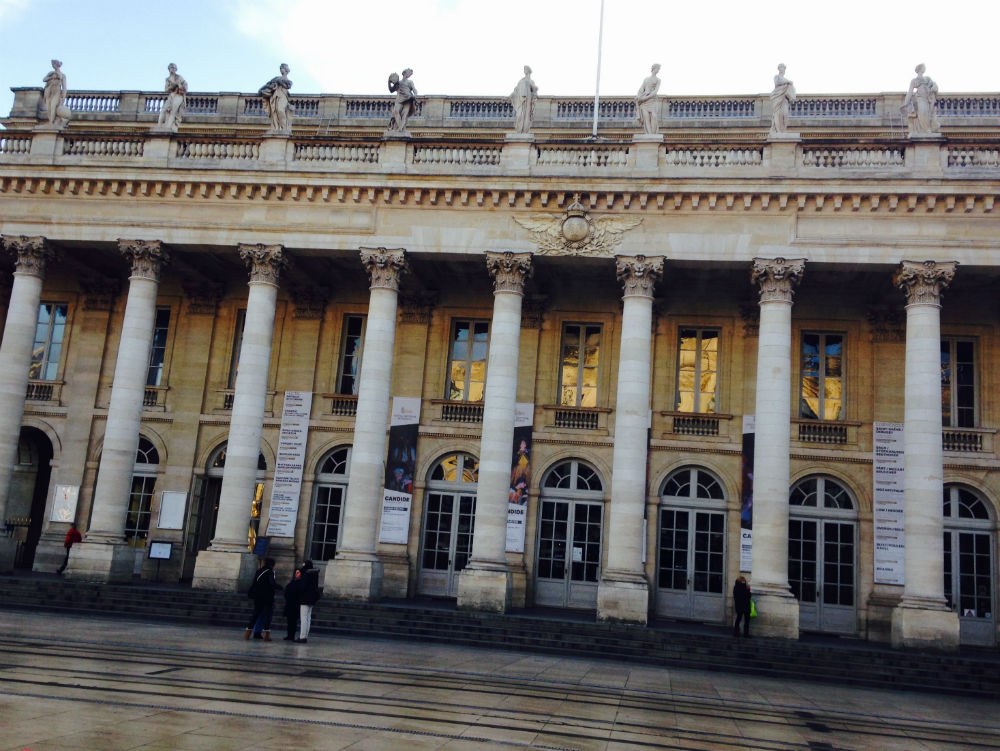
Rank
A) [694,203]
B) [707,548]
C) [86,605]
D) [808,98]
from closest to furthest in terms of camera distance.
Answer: [86,605]
[694,203]
[707,548]
[808,98]

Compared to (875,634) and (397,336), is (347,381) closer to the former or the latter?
(397,336)

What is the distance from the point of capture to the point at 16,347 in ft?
76.1

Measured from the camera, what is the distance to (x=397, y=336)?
83.1 ft

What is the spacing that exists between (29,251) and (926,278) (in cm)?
2202

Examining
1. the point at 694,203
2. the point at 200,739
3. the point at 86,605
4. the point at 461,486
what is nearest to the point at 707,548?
the point at 461,486

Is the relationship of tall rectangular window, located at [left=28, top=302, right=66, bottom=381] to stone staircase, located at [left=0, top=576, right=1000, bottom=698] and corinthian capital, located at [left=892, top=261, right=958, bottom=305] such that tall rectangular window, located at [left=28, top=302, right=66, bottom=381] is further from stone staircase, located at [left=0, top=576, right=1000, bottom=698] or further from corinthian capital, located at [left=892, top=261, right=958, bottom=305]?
corinthian capital, located at [left=892, top=261, right=958, bottom=305]

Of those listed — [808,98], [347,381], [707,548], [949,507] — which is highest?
[808,98]

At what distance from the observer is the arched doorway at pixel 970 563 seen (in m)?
21.8

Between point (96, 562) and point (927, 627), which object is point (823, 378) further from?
point (96, 562)

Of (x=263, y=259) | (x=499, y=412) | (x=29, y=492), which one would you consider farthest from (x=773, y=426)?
(x=29, y=492)

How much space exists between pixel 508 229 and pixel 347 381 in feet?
22.4

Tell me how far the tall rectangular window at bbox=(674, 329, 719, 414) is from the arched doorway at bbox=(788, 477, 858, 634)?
10.6 ft

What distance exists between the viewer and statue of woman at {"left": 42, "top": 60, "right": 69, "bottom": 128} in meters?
23.9

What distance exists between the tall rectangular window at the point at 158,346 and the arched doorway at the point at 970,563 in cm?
2151
